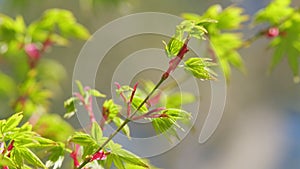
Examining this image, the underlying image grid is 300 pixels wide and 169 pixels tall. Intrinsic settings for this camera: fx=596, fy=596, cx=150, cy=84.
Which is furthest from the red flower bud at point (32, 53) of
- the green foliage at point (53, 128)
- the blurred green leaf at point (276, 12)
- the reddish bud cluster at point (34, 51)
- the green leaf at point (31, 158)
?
the green leaf at point (31, 158)

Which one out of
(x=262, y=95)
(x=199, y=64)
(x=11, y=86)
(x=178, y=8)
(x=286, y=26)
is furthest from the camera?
(x=262, y=95)

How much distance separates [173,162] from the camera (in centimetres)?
351

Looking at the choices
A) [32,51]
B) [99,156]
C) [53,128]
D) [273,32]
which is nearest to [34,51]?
[32,51]

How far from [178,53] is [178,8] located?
2.54m

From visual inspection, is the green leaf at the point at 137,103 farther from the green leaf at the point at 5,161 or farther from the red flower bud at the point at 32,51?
the red flower bud at the point at 32,51

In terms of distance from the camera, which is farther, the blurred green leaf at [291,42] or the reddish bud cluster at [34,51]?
the reddish bud cluster at [34,51]

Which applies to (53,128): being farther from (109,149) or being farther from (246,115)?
(246,115)

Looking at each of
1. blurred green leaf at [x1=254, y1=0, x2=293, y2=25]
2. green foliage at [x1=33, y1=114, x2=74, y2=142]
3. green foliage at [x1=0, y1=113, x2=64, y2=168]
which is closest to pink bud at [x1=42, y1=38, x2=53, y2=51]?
green foliage at [x1=33, y1=114, x2=74, y2=142]

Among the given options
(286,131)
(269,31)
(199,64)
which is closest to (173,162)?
(286,131)

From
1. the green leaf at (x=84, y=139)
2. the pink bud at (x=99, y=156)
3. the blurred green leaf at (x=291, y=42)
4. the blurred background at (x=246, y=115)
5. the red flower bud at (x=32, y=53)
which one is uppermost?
the blurred background at (x=246, y=115)

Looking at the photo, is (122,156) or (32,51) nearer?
(122,156)

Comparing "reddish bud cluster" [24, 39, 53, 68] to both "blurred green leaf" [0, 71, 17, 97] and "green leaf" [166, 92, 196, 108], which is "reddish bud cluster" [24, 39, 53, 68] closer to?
"blurred green leaf" [0, 71, 17, 97]

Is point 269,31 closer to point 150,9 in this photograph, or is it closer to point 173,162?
point 150,9

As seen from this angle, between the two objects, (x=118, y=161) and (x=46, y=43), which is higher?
(x=46, y=43)
